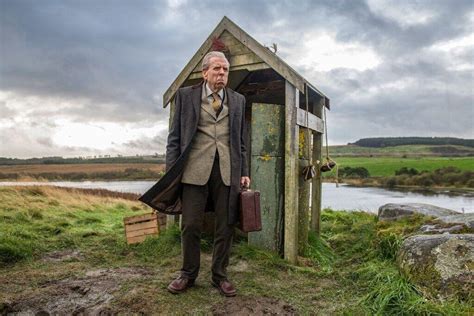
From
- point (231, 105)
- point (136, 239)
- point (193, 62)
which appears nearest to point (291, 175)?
point (231, 105)

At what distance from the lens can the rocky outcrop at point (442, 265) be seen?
11.0 feet

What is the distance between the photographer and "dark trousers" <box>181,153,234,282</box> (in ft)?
12.9

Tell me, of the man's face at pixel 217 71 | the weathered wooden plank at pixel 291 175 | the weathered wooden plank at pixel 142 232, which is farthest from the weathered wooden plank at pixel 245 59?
the weathered wooden plank at pixel 142 232

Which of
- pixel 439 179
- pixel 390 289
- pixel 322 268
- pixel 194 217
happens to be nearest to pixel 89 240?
pixel 194 217

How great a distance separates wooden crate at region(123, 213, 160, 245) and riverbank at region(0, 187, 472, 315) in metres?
0.22

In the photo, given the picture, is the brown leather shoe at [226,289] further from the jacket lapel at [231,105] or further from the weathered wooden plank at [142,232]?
the weathered wooden plank at [142,232]

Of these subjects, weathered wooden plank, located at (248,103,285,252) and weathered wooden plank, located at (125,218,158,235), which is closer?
weathered wooden plank, located at (248,103,285,252)

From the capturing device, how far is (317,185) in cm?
712

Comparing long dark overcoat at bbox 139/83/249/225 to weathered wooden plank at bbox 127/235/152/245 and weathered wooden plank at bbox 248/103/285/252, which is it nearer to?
weathered wooden plank at bbox 248/103/285/252

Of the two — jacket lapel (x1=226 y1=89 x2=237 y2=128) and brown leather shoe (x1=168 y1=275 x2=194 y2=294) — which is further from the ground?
jacket lapel (x1=226 y1=89 x2=237 y2=128)

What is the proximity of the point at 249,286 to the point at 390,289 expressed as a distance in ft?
4.98

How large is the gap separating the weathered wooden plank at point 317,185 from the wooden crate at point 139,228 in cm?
297

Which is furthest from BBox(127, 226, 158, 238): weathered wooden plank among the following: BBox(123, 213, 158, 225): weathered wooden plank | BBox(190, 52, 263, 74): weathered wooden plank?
BBox(190, 52, 263, 74): weathered wooden plank

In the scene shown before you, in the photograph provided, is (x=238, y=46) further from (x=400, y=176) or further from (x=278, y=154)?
(x=400, y=176)
